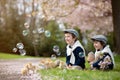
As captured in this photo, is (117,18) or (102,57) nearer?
(102,57)

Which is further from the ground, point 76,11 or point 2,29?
point 76,11

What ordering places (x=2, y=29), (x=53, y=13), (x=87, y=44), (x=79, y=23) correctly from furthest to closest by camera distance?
1. (x=2, y=29)
2. (x=87, y=44)
3. (x=79, y=23)
4. (x=53, y=13)

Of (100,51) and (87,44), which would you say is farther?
(87,44)

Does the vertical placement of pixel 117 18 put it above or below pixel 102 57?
below

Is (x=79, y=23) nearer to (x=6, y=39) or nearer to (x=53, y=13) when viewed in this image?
(x=53, y=13)

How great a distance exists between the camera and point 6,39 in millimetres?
28266

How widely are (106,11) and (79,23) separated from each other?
6.64 feet

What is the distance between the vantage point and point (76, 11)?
2050 centimetres

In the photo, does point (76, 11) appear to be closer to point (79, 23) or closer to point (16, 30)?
point (79, 23)

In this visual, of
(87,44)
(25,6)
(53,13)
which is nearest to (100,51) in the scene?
(53,13)

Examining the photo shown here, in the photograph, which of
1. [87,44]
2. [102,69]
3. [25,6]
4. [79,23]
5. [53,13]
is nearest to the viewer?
[102,69]

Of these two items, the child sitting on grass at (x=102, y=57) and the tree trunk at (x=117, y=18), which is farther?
the tree trunk at (x=117, y=18)

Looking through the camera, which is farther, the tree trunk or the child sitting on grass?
the tree trunk

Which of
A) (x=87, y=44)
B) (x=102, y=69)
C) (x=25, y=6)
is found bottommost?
(x=87, y=44)
